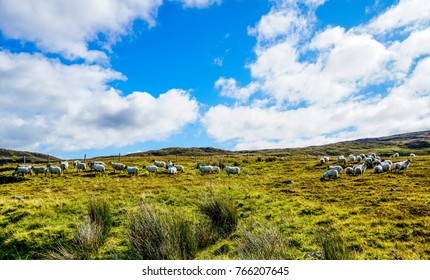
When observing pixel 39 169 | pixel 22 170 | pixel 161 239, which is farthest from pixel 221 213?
pixel 39 169

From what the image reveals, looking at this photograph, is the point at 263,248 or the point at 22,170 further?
the point at 22,170

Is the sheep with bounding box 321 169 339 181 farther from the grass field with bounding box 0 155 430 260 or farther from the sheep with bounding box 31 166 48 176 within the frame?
the sheep with bounding box 31 166 48 176

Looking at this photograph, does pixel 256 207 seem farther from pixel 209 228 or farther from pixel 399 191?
pixel 399 191

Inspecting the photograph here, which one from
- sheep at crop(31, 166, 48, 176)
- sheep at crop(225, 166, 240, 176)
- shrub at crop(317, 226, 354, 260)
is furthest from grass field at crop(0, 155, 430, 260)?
sheep at crop(31, 166, 48, 176)

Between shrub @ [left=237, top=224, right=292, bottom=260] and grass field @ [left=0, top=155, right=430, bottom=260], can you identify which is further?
grass field @ [left=0, top=155, right=430, bottom=260]

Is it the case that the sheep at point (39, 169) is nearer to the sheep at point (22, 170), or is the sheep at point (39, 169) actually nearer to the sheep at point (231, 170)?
the sheep at point (22, 170)

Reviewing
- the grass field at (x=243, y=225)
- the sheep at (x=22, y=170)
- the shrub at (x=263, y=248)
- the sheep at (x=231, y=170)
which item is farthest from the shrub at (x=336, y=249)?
the sheep at (x=22, y=170)

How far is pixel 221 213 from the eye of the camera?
34.0 feet

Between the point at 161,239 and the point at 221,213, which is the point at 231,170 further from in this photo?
the point at 161,239

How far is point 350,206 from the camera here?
44.3 feet

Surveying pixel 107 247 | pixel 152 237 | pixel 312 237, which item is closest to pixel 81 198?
pixel 107 247

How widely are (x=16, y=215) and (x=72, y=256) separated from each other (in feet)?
25.5

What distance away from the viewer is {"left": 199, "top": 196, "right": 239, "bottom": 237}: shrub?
33.0ft

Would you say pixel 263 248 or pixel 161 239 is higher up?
pixel 161 239
